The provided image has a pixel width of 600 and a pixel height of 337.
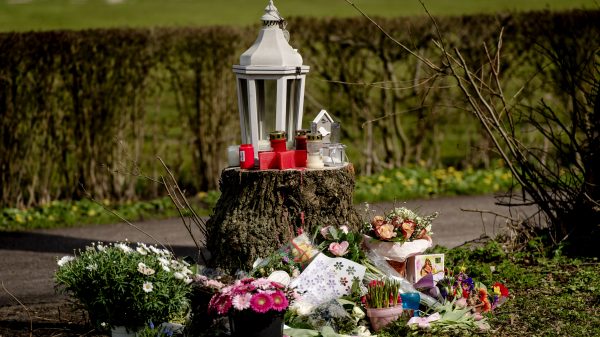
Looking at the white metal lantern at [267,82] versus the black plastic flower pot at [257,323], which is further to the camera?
the white metal lantern at [267,82]

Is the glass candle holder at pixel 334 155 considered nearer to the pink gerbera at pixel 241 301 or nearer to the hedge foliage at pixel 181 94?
the pink gerbera at pixel 241 301

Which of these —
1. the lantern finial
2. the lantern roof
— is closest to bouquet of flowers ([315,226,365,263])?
the lantern roof

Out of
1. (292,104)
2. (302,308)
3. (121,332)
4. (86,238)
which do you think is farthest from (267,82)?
(86,238)

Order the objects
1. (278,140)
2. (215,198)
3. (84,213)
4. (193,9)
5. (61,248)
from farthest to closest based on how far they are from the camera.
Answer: (193,9) → (215,198) → (84,213) → (61,248) → (278,140)

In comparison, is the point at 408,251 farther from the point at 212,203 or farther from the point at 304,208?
the point at 212,203

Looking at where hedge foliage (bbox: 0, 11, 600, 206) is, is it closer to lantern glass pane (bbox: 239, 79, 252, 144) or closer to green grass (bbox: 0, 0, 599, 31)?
lantern glass pane (bbox: 239, 79, 252, 144)

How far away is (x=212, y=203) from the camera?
980cm

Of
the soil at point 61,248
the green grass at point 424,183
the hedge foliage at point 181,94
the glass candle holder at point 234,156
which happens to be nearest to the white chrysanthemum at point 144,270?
the soil at point 61,248

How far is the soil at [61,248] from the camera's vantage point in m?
5.86

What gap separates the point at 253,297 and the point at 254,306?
2.4 inches

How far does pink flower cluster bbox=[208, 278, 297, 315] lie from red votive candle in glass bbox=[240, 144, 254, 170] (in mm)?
1202

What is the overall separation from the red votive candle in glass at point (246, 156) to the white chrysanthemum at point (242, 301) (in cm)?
137

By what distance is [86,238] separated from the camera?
8.66 metres

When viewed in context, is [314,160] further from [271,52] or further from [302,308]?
[302,308]
